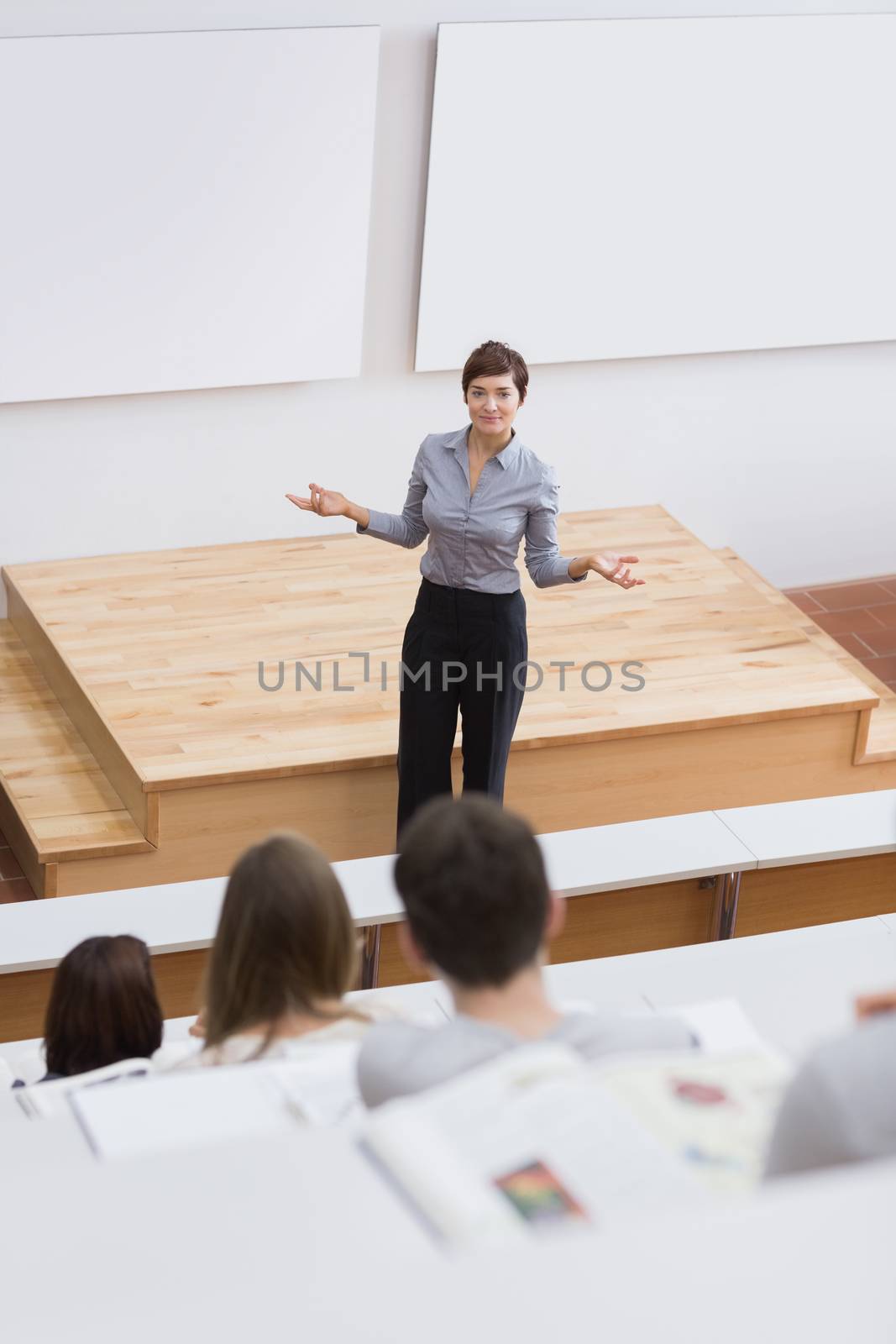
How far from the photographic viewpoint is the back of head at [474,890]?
69.4 inches

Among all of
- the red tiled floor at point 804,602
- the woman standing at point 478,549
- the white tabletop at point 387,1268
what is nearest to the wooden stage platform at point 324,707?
the red tiled floor at point 804,602

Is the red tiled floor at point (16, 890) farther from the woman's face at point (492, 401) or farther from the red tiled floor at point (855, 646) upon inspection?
the red tiled floor at point (855, 646)

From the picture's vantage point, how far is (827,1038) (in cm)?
160

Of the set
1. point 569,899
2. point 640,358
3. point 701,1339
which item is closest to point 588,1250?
point 701,1339

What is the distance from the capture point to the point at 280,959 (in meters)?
2.22

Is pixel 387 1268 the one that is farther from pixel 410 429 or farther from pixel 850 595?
pixel 850 595

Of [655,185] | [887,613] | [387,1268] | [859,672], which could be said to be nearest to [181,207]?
[655,185]

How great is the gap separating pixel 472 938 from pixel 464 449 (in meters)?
2.27

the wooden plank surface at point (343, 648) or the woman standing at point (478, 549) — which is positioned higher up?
the woman standing at point (478, 549)

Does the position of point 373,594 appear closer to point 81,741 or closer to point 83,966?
point 81,741

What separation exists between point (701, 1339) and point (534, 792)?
3567mm

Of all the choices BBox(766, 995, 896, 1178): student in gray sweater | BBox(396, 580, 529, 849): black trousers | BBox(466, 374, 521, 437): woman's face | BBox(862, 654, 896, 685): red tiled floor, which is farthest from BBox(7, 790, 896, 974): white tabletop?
BBox(862, 654, 896, 685): red tiled floor

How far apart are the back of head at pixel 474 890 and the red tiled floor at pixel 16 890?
3.04 meters

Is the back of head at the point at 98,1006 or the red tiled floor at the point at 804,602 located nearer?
the back of head at the point at 98,1006
